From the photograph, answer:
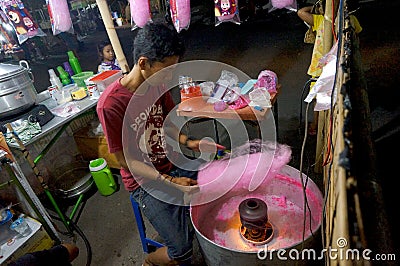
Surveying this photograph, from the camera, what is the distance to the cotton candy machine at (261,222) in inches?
52.3

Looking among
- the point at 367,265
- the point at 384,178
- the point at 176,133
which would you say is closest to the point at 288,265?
the point at 367,265

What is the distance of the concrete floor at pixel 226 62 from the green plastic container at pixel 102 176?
3.5 inches

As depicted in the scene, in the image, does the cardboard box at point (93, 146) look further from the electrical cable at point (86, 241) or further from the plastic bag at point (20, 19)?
the plastic bag at point (20, 19)

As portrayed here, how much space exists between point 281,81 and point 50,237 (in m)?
4.07

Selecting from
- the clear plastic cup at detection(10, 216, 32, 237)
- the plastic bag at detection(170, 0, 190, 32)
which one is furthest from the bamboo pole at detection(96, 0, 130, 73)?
the clear plastic cup at detection(10, 216, 32, 237)

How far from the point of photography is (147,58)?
1520 millimetres

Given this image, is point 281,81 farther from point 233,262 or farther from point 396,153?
point 233,262

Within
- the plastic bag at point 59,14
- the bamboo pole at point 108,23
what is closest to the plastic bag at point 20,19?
the plastic bag at point 59,14

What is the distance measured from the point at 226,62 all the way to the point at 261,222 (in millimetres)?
5046

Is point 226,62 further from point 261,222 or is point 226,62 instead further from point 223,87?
point 261,222

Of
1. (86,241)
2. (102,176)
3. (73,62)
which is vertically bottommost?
(86,241)

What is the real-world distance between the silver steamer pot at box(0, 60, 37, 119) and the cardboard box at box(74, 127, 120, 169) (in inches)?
27.9

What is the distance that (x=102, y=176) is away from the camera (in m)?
2.81

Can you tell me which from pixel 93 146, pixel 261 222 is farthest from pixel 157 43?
pixel 93 146
